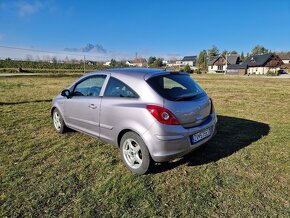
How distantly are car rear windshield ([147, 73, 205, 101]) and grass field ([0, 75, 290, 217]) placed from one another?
1.22m

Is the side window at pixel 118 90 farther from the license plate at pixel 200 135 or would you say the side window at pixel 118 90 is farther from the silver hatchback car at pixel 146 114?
the license plate at pixel 200 135

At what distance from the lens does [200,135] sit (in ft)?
12.5

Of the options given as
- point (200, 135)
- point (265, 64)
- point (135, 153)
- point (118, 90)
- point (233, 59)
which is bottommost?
point (135, 153)

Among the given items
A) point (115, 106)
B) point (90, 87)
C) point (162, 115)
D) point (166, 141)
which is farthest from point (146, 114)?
point (90, 87)

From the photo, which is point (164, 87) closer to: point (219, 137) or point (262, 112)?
point (219, 137)

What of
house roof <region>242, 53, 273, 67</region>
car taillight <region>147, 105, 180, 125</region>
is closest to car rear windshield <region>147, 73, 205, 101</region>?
car taillight <region>147, 105, 180, 125</region>

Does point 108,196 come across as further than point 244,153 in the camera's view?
No

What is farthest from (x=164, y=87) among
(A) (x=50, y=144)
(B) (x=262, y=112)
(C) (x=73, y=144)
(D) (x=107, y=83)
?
(B) (x=262, y=112)

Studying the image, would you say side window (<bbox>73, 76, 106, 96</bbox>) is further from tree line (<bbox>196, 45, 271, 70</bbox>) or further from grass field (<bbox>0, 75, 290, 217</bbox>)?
tree line (<bbox>196, 45, 271, 70</bbox>)

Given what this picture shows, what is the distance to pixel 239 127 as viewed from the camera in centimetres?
631

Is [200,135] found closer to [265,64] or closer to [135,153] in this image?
[135,153]

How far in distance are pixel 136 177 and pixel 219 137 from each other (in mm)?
2617

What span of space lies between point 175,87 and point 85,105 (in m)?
1.85

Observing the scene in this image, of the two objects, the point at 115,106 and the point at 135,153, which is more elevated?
the point at 115,106
